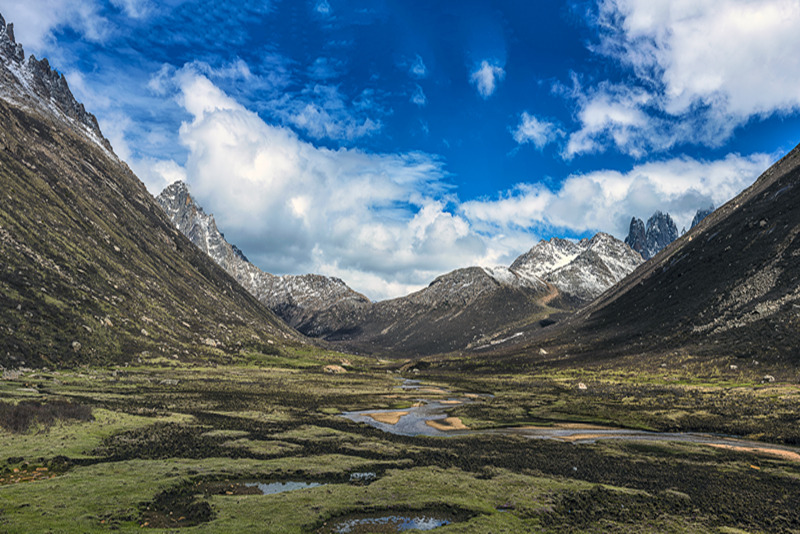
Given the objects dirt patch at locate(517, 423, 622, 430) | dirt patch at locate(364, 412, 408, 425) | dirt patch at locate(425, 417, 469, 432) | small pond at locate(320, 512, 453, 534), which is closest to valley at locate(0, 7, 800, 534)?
small pond at locate(320, 512, 453, 534)

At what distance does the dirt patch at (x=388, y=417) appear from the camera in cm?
8351

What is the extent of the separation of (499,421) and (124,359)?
127m

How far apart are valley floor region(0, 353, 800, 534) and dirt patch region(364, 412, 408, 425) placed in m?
1.45

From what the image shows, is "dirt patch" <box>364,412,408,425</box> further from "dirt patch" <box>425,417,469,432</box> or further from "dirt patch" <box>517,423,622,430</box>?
"dirt patch" <box>517,423,622,430</box>

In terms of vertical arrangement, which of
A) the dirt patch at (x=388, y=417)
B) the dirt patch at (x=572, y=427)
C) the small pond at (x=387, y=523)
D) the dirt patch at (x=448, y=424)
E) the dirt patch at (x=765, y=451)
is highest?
the small pond at (x=387, y=523)

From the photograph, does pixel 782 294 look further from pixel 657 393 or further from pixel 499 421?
pixel 499 421

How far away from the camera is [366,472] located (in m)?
43.9

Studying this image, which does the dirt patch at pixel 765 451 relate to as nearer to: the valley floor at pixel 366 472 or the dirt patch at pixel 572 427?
the valley floor at pixel 366 472

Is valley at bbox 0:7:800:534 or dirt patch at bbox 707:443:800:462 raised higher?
valley at bbox 0:7:800:534

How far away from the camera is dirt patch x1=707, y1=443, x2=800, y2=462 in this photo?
52.5 m

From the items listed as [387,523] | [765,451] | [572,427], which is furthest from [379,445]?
[765,451]

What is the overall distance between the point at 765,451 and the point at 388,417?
58603 mm

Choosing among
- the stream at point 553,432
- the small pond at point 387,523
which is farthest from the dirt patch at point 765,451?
the small pond at point 387,523

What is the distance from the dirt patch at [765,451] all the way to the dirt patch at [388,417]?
163 feet
